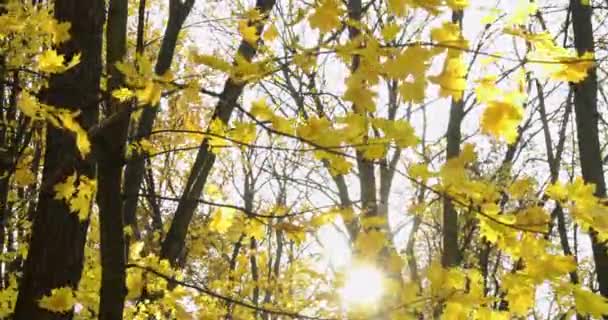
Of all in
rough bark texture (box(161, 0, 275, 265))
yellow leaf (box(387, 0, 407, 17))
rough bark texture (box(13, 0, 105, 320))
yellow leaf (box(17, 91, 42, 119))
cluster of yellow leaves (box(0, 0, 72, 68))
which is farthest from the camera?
rough bark texture (box(161, 0, 275, 265))

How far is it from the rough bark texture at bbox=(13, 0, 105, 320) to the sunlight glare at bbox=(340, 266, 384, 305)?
99 cm

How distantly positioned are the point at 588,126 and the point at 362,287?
8.29 ft

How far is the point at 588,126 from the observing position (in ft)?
12.8

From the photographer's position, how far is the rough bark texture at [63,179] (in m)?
2.21

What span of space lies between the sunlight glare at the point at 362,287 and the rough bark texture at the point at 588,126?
7.22ft

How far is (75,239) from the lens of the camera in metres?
2.30

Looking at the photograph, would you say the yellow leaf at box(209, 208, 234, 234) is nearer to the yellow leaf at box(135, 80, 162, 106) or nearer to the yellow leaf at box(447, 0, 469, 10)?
the yellow leaf at box(135, 80, 162, 106)

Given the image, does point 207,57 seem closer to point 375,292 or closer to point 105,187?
point 105,187

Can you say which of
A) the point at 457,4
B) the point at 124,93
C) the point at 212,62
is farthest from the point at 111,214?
the point at 457,4

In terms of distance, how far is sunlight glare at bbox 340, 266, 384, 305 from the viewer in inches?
76.5

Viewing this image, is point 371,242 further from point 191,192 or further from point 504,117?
point 191,192

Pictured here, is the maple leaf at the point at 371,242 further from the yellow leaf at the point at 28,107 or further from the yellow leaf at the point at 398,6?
the yellow leaf at the point at 28,107

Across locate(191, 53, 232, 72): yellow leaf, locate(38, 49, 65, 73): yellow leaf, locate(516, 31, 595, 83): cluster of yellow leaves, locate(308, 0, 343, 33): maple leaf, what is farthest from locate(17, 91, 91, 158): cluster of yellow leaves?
locate(516, 31, 595, 83): cluster of yellow leaves

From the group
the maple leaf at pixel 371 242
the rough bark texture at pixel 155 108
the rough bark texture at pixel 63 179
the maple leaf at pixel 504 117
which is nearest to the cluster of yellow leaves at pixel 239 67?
the maple leaf at pixel 504 117
